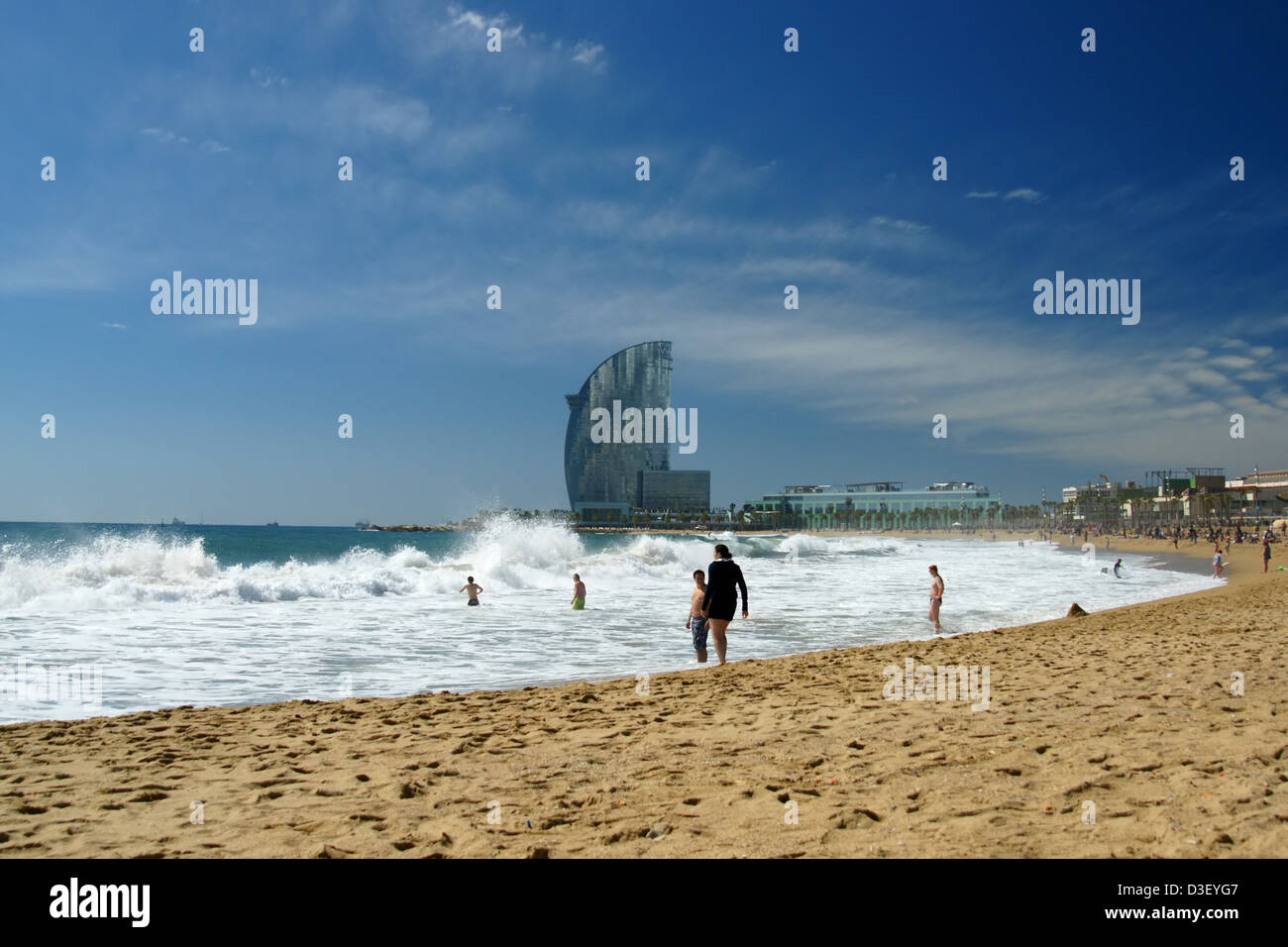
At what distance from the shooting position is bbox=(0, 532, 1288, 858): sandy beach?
3738mm

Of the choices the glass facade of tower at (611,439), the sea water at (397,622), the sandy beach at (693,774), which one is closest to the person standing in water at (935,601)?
the sea water at (397,622)

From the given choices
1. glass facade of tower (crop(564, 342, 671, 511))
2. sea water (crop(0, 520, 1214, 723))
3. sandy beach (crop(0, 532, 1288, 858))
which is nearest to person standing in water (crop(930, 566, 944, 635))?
sea water (crop(0, 520, 1214, 723))

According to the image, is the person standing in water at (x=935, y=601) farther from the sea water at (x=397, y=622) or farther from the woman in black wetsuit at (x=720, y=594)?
the woman in black wetsuit at (x=720, y=594)

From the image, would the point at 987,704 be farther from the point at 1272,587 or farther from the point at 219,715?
the point at 1272,587

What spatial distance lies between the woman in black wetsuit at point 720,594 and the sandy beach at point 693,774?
6.02 ft

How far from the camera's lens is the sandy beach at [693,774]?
3738mm

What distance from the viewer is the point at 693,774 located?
495 centimetres

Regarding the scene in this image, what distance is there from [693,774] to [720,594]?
539cm

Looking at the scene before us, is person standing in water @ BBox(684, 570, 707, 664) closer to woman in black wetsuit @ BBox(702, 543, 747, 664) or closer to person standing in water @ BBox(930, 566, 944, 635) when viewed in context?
woman in black wetsuit @ BBox(702, 543, 747, 664)

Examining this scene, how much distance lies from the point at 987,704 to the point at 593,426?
541ft

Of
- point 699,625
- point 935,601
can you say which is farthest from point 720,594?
point 935,601

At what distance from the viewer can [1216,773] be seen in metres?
4.33
